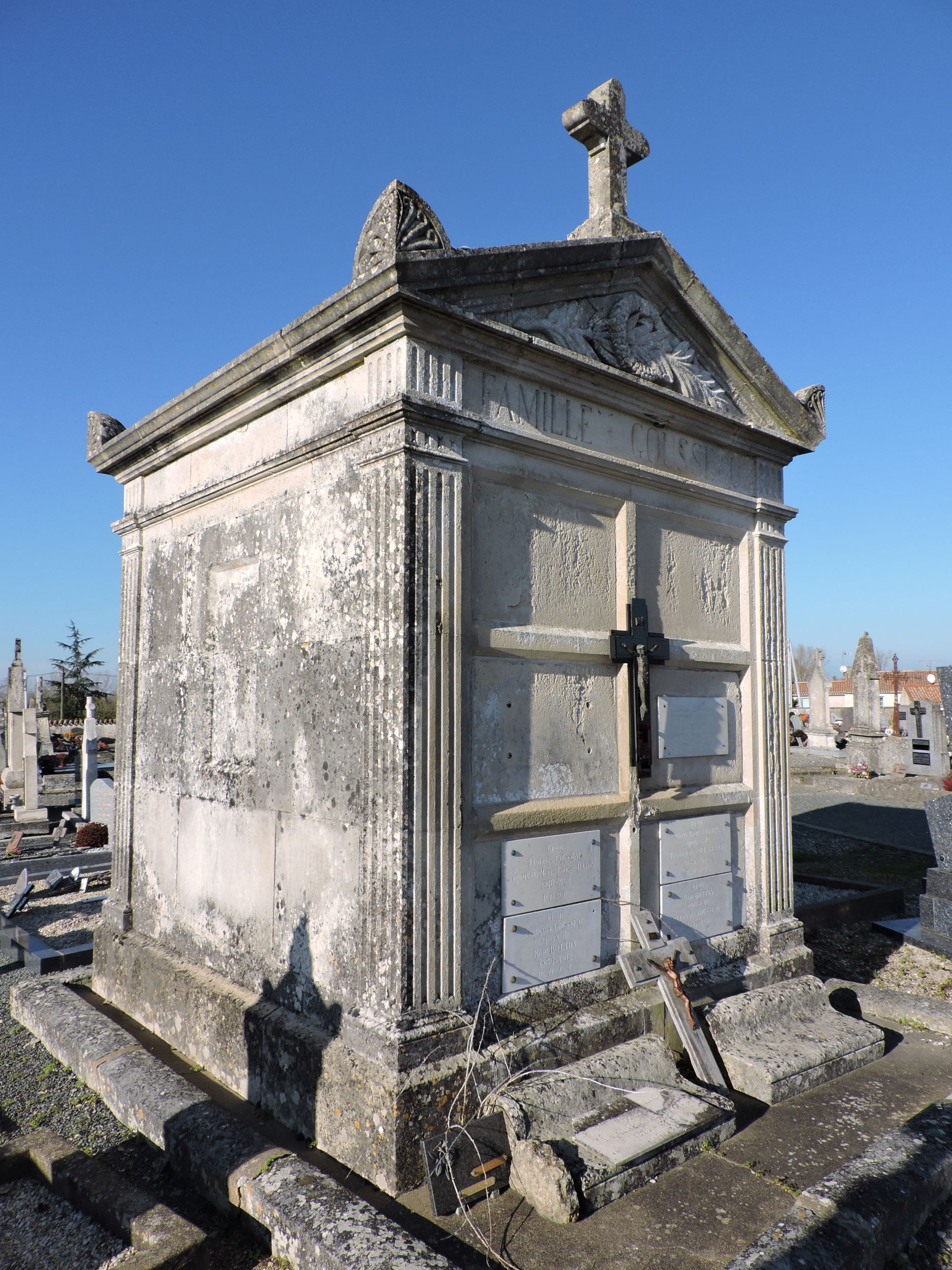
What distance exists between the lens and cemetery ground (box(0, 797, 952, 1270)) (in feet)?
9.29

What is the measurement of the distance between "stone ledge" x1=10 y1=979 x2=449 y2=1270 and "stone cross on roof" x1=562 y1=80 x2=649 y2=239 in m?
5.00

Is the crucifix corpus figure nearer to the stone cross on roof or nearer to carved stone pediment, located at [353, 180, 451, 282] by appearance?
carved stone pediment, located at [353, 180, 451, 282]

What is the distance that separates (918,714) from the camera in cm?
1792

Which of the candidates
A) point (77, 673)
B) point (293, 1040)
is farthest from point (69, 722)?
point (293, 1040)

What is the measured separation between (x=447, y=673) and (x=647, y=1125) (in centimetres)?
208

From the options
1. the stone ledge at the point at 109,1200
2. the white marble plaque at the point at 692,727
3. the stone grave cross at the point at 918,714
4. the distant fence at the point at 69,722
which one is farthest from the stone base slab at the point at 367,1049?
the distant fence at the point at 69,722

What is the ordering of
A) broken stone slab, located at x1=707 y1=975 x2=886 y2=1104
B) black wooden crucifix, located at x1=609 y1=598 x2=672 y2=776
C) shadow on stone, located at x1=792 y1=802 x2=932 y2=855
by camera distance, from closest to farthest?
broken stone slab, located at x1=707 y1=975 x2=886 y2=1104 → black wooden crucifix, located at x1=609 y1=598 x2=672 y2=776 → shadow on stone, located at x1=792 y1=802 x2=932 y2=855

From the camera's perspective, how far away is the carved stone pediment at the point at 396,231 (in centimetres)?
346

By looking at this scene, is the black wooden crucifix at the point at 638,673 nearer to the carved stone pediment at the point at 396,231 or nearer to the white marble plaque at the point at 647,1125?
the white marble plaque at the point at 647,1125

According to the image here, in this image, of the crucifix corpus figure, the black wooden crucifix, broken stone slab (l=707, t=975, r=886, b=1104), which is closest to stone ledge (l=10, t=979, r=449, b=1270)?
the crucifix corpus figure

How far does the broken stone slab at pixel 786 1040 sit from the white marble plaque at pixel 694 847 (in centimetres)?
70

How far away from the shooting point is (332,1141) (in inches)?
134

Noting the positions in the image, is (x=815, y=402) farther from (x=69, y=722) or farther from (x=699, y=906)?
(x=69, y=722)

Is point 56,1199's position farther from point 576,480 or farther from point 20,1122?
point 576,480
